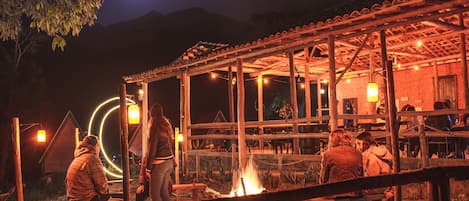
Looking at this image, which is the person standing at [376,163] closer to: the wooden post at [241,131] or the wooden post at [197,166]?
the wooden post at [241,131]

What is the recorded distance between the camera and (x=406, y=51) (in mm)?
14594

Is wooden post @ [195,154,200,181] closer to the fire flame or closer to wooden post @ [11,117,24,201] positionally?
the fire flame

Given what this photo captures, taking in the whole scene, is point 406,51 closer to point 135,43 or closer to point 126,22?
point 135,43

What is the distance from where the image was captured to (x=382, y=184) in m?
4.16

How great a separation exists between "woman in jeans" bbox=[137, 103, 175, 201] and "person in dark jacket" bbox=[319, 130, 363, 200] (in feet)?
8.04

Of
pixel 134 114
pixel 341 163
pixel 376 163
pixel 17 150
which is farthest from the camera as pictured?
pixel 134 114

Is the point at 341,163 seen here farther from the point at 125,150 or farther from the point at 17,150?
the point at 17,150

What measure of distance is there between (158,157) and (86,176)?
108 centimetres

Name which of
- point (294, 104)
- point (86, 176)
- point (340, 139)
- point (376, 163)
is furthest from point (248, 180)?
point (340, 139)

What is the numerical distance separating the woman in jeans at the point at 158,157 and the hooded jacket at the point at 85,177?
2.47ft

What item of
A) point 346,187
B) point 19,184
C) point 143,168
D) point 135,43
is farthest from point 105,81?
point 346,187

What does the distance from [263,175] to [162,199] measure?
549 centimetres

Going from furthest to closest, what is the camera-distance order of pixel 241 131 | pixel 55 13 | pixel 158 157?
pixel 241 131, pixel 55 13, pixel 158 157

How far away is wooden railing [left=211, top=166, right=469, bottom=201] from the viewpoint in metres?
3.79
